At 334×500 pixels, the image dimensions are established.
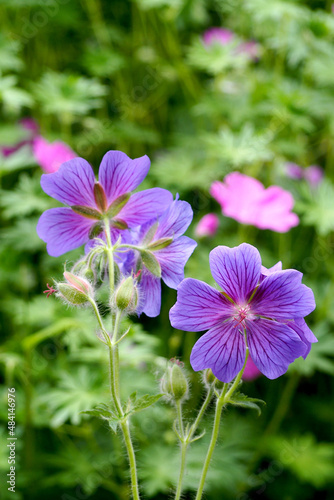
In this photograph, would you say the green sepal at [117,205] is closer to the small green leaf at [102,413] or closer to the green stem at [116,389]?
the green stem at [116,389]

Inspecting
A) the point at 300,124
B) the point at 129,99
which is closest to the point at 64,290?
the point at 300,124

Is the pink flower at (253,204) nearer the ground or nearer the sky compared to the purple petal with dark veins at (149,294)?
nearer the ground

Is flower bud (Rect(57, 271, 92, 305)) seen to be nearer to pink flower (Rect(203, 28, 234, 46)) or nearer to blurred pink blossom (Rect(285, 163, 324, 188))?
blurred pink blossom (Rect(285, 163, 324, 188))

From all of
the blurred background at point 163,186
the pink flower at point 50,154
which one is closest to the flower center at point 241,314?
the blurred background at point 163,186

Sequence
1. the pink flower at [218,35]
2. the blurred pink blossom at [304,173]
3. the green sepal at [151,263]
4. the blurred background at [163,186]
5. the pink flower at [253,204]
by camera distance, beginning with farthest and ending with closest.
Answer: the pink flower at [218,35], the blurred pink blossom at [304,173], the pink flower at [253,204], the blurred background at [163,186], the green sepal at [151,263]

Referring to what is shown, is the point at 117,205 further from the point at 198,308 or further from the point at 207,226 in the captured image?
the point at 207,226

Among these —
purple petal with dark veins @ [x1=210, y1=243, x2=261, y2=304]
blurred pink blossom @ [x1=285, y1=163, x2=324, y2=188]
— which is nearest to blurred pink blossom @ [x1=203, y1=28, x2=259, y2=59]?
blurred pink blossom @ [x1=285, y1=163, x2=324, y2=188]
